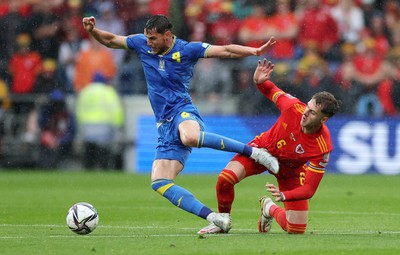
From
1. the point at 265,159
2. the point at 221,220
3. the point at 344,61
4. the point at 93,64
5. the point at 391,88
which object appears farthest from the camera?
the point at 93,64

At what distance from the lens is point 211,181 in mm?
18875

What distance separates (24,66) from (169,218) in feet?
33.5

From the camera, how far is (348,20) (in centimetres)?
2205

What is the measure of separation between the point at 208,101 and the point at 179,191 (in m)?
11.1

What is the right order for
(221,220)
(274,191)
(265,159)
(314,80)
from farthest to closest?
(314,80), (265,159), (221,220), (274,191)

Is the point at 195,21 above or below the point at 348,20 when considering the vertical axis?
below

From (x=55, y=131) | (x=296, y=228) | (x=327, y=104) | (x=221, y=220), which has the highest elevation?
(x=327, y=104)

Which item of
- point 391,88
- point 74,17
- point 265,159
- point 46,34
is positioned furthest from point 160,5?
point 265,159

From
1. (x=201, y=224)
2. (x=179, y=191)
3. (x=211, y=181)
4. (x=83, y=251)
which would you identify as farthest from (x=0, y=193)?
(x=83, y=251)

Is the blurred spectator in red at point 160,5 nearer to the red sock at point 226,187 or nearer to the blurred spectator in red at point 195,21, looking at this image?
the blurred spectator in red at point 195,21

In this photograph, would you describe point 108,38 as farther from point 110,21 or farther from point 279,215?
point 110,21

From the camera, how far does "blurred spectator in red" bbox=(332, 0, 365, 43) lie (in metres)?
21.9

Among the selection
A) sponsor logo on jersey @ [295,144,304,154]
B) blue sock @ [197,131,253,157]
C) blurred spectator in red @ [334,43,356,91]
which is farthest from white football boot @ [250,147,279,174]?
blurred spectator in red @ [334,43,356,91]

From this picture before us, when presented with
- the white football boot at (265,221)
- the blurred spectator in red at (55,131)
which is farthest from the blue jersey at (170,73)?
the blurred spectator in red at (55,131)
